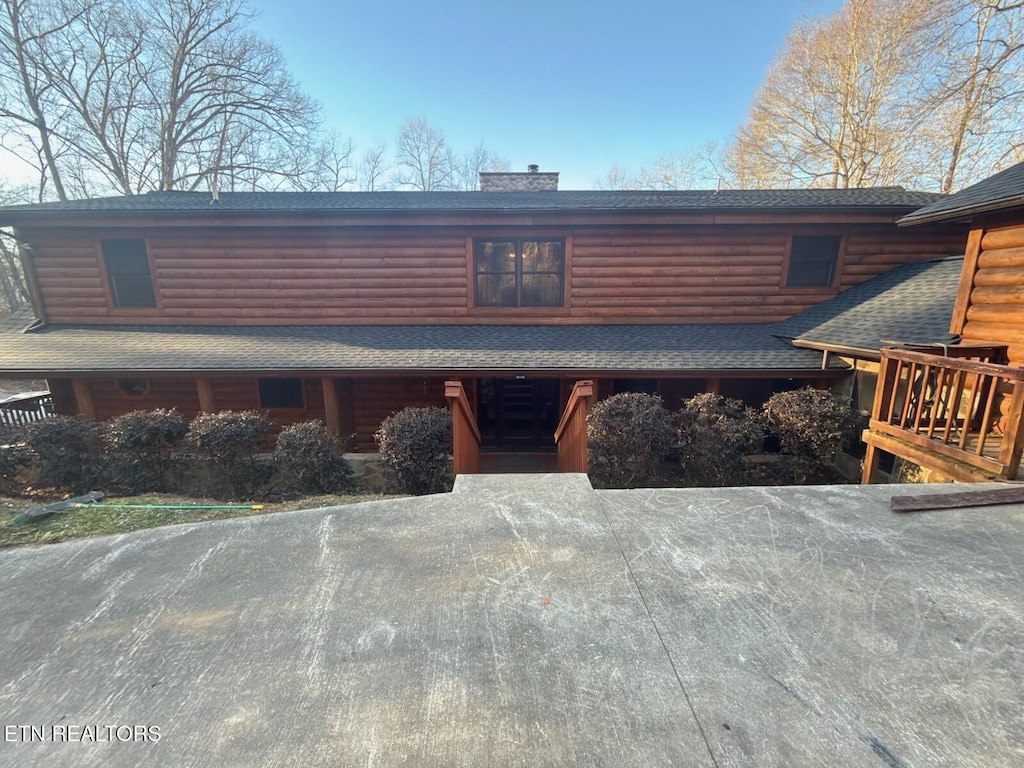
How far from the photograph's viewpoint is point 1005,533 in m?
2.11

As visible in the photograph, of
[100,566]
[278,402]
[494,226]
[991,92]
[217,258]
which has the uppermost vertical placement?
[991,92]

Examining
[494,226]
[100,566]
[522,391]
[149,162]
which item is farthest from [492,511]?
[149,162]

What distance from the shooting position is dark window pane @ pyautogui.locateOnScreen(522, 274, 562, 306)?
8148 mm

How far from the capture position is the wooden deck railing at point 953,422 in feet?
10.2

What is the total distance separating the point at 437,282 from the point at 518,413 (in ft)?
10.4

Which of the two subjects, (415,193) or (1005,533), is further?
(415,193)

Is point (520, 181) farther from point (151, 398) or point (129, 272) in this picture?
point (151, 398)

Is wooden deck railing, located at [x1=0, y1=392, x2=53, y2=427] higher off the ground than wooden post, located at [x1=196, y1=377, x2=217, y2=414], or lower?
lower

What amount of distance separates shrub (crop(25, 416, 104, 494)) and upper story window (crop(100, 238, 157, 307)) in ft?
11.7

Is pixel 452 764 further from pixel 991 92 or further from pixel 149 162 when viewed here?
pixel 149 162

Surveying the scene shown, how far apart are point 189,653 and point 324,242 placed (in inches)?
314

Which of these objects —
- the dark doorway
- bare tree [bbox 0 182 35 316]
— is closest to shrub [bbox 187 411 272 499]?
the dark doorway

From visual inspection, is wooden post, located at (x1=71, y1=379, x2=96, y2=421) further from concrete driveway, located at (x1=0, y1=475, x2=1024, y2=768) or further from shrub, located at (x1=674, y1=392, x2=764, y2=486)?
shrub, located at (x1=674, y1=392, x2=764, y2=486)

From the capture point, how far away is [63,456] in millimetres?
5527
